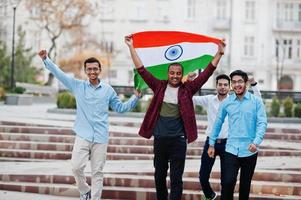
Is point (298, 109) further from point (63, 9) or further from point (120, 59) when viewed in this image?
point (120, 59)

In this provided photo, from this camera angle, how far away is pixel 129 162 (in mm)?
11125

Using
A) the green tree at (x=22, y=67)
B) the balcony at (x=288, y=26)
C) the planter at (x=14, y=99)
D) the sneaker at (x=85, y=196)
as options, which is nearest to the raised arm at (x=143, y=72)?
the sneaker at (x=85, y=196)

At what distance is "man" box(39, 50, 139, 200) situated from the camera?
277 inches

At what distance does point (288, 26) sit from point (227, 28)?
16.2 ft

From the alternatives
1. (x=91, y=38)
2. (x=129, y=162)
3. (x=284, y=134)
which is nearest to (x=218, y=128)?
(x=129, y=162)

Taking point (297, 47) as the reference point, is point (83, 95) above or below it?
below

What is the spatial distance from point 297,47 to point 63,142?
128ft

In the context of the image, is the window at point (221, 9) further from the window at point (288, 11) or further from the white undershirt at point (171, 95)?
the white undershirt at point (171, 95)

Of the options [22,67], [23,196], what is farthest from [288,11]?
[23,196]

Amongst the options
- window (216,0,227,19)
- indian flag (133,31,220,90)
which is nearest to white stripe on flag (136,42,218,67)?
indian flag (133,31,220,90)

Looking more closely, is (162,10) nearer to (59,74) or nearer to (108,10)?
(108,10)

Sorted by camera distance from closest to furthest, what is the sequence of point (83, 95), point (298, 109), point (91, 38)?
point (83, 95) < point (298, 109) < point (91, 38)

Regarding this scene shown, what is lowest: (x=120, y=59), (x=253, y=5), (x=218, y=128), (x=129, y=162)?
(x=129, y=162)

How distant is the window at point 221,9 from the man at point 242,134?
43.6m
